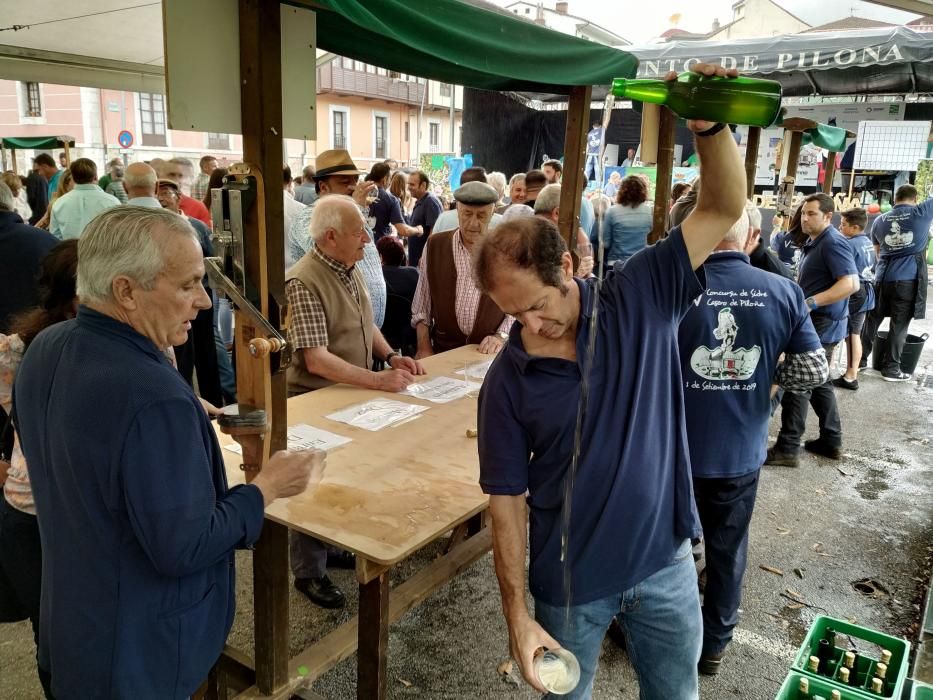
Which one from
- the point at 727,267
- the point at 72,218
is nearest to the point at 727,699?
the point at 727,267

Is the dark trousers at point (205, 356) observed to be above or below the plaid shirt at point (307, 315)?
below

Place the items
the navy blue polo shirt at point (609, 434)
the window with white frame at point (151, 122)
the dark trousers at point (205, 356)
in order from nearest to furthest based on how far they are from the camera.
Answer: the navy blue polo shirt at point (609, 434), the dark trousers at point (205, 356), the window with white frame at point (151, 122)

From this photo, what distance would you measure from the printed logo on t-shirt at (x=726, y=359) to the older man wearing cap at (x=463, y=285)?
1451 millimetres

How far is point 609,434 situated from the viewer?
5.16ft

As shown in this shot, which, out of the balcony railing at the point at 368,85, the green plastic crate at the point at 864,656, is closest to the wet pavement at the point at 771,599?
the green plastic crate at the point at 864,656

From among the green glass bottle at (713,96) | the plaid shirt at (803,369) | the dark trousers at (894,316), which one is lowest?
the dark trousers at (894,316)

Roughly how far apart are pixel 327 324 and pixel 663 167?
2.14m

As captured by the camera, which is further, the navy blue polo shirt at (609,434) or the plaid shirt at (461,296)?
the plaid shirt at (461,296)

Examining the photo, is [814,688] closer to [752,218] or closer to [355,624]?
[355,624]

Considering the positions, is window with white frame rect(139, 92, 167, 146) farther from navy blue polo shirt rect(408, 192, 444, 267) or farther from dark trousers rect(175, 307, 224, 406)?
dark trousers rect(175, 307, 224, 406)

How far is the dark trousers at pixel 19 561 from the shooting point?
1.88m

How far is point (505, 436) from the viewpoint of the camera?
5.30ft

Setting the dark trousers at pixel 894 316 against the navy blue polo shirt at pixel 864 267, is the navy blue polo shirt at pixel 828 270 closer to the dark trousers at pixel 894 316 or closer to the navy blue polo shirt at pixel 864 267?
the navy blue polo shirt at pixel 864 267

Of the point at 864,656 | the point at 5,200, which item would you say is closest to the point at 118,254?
the point at 5,200
